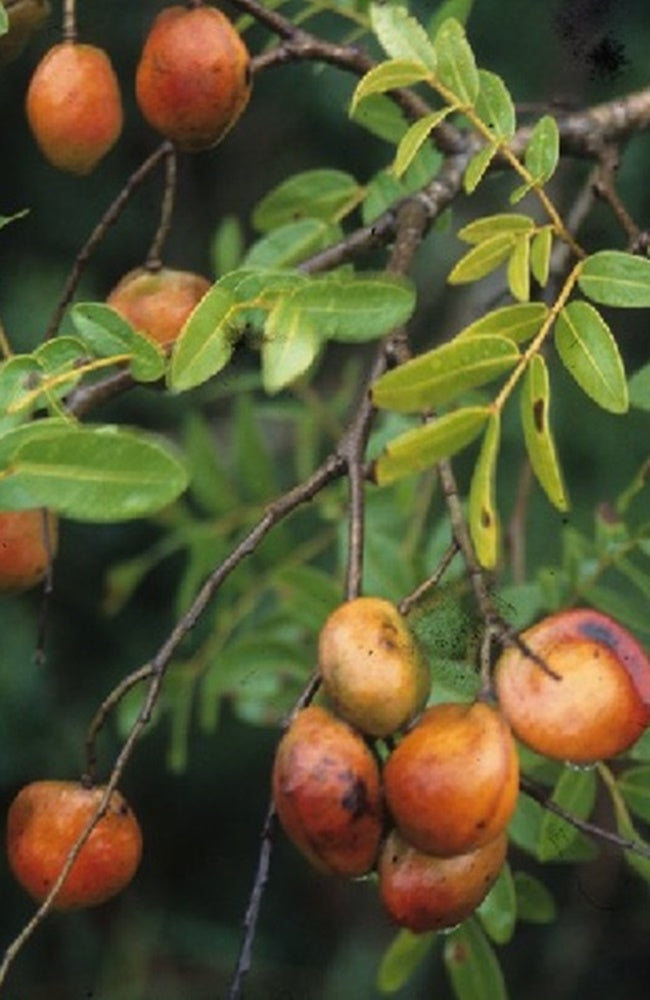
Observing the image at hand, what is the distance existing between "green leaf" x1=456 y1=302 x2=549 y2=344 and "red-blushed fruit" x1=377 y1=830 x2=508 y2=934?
0.21 m

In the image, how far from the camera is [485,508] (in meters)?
0.87

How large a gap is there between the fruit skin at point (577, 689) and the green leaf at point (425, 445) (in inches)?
3.3

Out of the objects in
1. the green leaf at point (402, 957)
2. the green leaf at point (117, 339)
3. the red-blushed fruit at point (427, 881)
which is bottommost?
the green leaf at point (402, 957)

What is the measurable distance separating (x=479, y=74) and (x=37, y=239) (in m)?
1.31

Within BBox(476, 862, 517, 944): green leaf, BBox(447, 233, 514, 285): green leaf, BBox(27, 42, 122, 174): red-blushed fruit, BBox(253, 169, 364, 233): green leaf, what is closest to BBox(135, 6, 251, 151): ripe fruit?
BBox(27, 42, 122, 174): red-blushed fruit

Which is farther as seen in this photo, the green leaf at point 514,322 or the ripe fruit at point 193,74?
the ripe fruit at point 193,74

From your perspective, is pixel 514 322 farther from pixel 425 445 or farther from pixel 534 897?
pixel 534 897

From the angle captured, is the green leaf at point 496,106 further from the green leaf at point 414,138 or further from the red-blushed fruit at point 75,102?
the red-blushed fruit at point 75,102

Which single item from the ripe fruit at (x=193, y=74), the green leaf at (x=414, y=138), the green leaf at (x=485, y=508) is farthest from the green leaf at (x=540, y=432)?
the ripe fruit at (x=193, y=74)

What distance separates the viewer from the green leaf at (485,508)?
864 millimetres

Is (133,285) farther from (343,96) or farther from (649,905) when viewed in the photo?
(649,905)

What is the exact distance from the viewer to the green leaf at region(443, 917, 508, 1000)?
120 centimetres

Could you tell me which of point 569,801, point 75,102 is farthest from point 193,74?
point 569,801

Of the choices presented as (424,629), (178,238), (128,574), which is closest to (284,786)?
(424,629)
